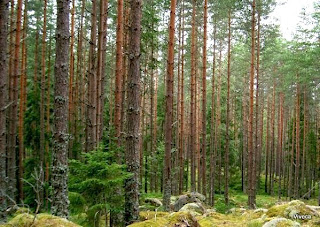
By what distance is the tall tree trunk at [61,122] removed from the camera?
522cm

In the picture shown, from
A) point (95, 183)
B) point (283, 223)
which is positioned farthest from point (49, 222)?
point (283, 223)

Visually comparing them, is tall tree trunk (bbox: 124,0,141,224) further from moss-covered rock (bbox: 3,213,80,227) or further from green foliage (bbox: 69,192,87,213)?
moss-covered rock (bbox: 3,213,80,227)

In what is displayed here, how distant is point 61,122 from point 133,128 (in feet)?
4.96

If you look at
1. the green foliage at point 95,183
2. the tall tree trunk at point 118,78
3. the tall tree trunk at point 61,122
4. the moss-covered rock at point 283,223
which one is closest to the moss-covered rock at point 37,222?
the tall tree trunk at point 61,122

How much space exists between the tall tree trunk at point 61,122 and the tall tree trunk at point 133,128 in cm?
133

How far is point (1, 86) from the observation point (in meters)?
7.11

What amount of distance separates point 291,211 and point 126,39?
37.3 feet

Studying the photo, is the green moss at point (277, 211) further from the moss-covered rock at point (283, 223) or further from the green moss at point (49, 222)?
the green moss at point (49, 222)

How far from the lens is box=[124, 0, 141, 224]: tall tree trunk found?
610 centimetres

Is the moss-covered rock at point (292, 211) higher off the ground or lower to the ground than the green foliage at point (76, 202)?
lower

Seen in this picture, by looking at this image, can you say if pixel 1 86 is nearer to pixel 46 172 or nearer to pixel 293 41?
pixel 46 172

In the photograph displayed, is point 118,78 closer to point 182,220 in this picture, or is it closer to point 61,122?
point 61,122

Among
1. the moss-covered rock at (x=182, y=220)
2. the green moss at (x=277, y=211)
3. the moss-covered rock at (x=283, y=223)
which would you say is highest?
the moss-covered rock at (x=182, y=220)

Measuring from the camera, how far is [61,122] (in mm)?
5445
